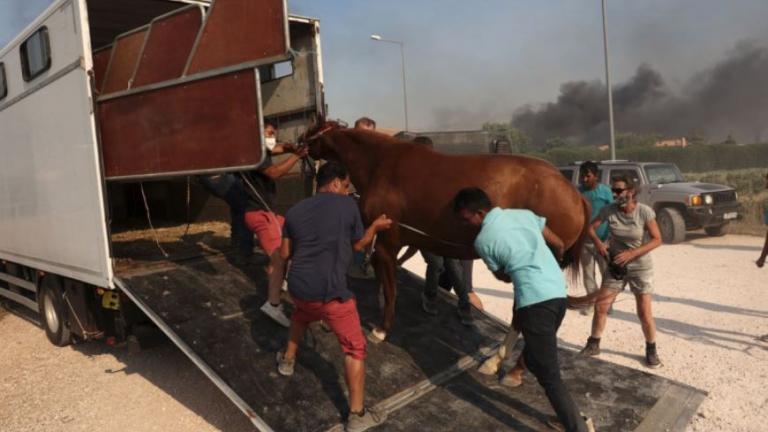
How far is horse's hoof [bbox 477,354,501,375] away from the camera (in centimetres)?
437

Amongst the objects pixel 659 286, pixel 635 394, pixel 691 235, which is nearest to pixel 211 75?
pixel 635 394

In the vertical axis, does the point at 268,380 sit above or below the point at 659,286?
above

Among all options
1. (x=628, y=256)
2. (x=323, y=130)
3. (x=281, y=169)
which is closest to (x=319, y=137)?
(x=323, y=130)

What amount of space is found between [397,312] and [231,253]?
7.03 feet

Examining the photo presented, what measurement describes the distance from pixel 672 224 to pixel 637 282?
338 inches

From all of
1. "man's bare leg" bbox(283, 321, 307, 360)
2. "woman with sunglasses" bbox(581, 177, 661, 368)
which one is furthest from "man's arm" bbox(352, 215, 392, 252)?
"woman with sunglasses" bbox(581, 177, 661, 368)

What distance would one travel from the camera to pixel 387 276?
15.8ft

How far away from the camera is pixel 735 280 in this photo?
321 inches

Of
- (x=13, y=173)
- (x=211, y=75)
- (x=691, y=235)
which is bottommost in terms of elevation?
(x=691, y=235)

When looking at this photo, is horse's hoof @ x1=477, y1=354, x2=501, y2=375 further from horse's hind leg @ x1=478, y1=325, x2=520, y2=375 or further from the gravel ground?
the gravel ground

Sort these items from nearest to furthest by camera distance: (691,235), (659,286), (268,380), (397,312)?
(268,380), (397,312), (659,286), (691,235)

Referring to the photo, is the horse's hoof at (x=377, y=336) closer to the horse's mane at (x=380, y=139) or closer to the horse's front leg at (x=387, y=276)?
the horse's front leg at (x=387, y=276)

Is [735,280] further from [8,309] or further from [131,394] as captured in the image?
[8,309]

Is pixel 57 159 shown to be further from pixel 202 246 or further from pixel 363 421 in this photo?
pixel 363 421
